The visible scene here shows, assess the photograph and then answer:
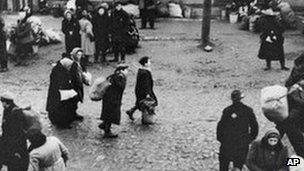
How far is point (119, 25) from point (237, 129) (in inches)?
381

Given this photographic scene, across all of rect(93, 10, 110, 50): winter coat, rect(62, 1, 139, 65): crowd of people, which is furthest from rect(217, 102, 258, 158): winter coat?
rect(93, 10, 110, 50): winter coat

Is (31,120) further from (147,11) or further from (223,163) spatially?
(147,11)

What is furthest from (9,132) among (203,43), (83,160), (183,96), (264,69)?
(203,43)

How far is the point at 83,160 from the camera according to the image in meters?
11.3

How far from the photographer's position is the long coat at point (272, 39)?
17391mm

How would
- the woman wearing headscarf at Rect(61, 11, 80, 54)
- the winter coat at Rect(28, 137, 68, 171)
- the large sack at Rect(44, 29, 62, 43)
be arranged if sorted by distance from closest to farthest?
1. the winter coat at Rect(28, 137, 68, 171)
2. the woman wearing headscarf at Rect(61, 11, 80, 54)
3. the large sack at Rect(44, 29, 62, 43)

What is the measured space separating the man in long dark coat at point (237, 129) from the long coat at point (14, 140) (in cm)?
302

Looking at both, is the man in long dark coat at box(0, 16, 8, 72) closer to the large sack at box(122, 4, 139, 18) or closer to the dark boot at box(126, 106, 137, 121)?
the dark boot at box(126, 106, 137, 121)

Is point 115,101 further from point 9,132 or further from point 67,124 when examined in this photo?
point 9,132

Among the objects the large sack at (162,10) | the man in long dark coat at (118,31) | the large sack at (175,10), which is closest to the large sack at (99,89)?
the man in long dark coat at (118,31)

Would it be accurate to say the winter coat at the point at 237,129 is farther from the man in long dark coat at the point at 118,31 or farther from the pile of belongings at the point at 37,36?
the pile of belongings at the point at 37,36

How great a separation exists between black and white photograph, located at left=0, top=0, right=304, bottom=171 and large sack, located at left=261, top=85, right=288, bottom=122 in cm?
2

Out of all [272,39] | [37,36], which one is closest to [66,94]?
[272,39]

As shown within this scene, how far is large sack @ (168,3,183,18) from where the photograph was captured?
2683cm
